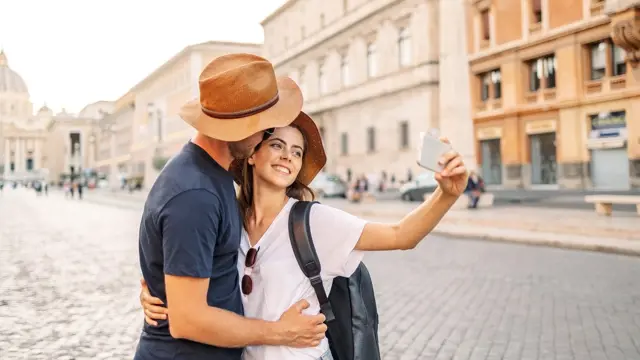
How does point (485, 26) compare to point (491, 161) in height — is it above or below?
above

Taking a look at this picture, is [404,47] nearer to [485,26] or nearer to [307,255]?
[485,26]

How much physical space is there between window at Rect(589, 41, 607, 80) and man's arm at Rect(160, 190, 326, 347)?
28468 mm

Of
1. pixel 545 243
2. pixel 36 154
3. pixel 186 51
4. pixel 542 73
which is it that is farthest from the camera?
pixel 36 154

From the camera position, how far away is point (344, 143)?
140 feet

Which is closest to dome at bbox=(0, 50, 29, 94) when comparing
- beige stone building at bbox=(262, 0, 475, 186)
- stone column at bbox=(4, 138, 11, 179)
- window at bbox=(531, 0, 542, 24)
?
stone column at bbox=(4, 138, 11, 179)

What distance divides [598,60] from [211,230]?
28860 millimetres

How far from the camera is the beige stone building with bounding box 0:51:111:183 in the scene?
438 feet

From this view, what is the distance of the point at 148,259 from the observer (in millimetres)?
1848

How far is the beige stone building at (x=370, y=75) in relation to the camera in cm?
3431

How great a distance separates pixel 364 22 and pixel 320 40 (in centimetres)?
623

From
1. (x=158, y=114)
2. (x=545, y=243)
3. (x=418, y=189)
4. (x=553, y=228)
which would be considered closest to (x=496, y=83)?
(x=418, y=189)

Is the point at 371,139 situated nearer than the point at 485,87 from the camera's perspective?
No

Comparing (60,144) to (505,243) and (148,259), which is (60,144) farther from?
(148,259)

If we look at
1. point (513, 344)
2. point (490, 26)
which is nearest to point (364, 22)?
point (490, 26)
